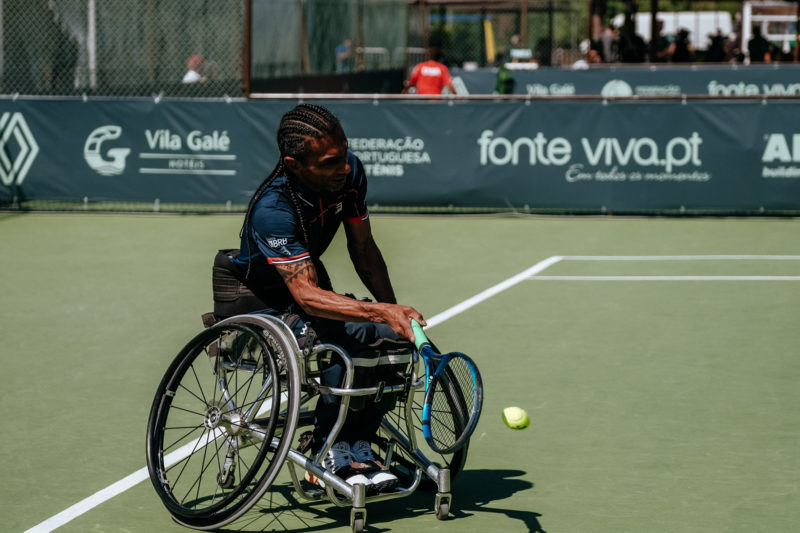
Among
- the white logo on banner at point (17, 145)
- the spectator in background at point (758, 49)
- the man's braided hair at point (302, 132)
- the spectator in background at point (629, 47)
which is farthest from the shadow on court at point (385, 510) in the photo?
the spectator in background at point (758, 49)

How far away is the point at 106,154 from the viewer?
1590cm

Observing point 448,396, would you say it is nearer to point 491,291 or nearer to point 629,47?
point 491,291

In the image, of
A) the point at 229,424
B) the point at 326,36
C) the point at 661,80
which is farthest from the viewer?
the point at 326,36

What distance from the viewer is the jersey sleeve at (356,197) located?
5109 mm

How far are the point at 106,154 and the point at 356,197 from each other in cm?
1141

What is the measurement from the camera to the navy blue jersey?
4.74 metres

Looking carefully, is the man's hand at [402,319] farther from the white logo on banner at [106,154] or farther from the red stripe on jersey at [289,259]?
the white logo on banner at [106,154]

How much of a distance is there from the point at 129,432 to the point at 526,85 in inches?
851

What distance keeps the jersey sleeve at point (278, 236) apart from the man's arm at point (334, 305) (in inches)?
1.4

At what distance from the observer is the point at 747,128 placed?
14906 mm

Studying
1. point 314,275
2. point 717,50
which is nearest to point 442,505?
point 314,275

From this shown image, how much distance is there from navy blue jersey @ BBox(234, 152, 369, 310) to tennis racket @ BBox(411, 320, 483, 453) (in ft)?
2.16

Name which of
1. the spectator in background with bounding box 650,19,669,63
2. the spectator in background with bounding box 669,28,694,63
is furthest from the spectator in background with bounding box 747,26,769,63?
the spectator in background with bounding box 650,19,669,63

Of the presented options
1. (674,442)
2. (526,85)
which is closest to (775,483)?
(674,442)
